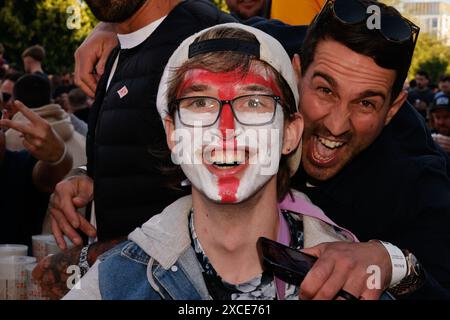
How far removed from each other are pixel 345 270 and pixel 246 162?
0.40 meters

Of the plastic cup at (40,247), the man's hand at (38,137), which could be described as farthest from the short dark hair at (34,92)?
the plastic cup at (40,247)

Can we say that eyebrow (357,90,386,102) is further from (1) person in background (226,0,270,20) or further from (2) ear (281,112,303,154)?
(1) person in background (226,0,270,20)

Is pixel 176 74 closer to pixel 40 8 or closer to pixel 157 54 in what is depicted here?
pixel 157 54

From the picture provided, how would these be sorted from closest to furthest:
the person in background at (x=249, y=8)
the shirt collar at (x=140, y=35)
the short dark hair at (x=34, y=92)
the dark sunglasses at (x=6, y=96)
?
the shirt collar at (x=140, y=35)
the person in background at (x=249, y=8)
the short dark hair at (x=34, y=92)
the dark sunglasses at (x=6, y=96)

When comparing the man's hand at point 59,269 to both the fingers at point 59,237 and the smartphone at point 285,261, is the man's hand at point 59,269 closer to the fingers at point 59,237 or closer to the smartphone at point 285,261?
the fingers at point 59,237

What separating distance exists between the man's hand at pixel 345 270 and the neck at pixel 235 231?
0.23 meters

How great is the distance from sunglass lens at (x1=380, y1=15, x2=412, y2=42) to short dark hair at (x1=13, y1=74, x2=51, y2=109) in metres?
3.78

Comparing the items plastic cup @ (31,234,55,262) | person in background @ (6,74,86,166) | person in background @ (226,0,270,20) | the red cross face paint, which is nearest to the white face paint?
the red cross face paint

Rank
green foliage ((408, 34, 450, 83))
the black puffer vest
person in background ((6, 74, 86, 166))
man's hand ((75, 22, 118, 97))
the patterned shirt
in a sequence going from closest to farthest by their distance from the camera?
the patterned shirt < the black puffer vest < man's hand ((75, 22, 118, 97)) < person in background ((6, 74, 86, 166)) < green foliage ((408, 34, 450, 83))

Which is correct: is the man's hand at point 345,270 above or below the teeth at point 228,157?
below

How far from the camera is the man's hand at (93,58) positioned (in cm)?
364

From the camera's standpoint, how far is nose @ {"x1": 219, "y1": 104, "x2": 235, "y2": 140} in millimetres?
2010

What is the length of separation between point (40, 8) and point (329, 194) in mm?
19696

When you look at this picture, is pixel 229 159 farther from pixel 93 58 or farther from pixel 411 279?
pixel 93 58
